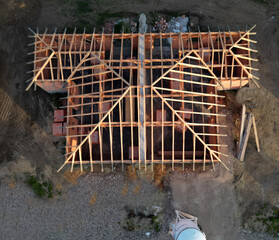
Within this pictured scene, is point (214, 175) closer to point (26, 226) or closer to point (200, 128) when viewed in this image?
point (200, 128)

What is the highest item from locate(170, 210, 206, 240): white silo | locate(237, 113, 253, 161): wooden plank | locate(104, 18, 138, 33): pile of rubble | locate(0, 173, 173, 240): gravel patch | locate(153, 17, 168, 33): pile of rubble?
locate(153, 17, 168, 33): pile of rubble

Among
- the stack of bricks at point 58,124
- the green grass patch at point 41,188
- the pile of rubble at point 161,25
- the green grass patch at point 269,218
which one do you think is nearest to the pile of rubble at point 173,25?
the pile of rubble at point 161,25

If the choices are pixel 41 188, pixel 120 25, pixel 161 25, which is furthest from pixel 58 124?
pixel 161 25

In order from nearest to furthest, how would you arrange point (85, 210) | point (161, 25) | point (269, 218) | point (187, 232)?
point (187, 232)
point (269, 218)
point (85, 210)
point (161, 25)

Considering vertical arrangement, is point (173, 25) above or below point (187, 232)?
above

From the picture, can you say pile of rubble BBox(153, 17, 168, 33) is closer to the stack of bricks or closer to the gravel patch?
the stack of bricks

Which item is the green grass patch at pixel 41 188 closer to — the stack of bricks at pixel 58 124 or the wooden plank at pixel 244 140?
the stack of bricks at pixel 58 124

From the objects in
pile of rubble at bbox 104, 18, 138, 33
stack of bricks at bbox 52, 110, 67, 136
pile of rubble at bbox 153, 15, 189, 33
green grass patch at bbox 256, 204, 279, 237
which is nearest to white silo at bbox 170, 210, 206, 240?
green grass patch at bbox 256, 204, 279, 237

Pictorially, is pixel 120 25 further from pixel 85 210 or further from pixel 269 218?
pixel 269 218

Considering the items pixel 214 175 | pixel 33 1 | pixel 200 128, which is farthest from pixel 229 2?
pixel 33 1
